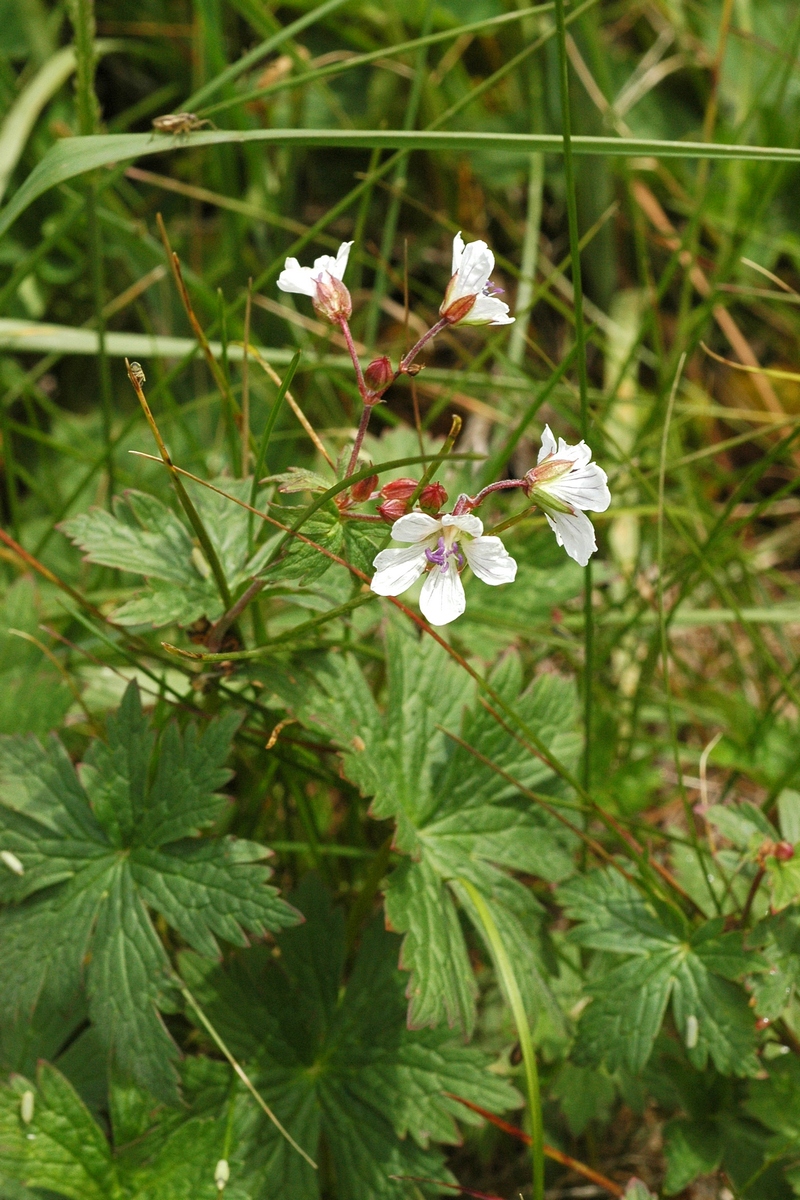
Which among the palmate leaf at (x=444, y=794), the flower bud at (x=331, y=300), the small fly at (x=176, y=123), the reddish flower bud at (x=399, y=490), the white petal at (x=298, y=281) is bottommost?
the palmate leaf at (x=444, y=794)

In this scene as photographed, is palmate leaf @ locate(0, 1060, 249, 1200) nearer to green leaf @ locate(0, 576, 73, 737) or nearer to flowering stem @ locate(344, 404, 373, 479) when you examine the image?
green leaf @ locate(0, 576, 73, 737)

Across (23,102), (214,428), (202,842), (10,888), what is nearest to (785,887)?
(202,842)

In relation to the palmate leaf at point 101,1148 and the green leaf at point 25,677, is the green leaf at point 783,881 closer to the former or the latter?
the palmate leaf at point 101,1148

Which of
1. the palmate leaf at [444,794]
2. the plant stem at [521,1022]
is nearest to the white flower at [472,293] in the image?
the palmate leaf at [444,794]

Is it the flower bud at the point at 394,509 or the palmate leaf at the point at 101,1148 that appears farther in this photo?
the palmate leaf at the point at 101,1148

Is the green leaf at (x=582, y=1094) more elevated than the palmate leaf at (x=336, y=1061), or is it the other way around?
the palmate leaf at (x=336, y=1061)

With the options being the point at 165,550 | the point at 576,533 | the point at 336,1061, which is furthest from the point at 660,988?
the point at 165,550
